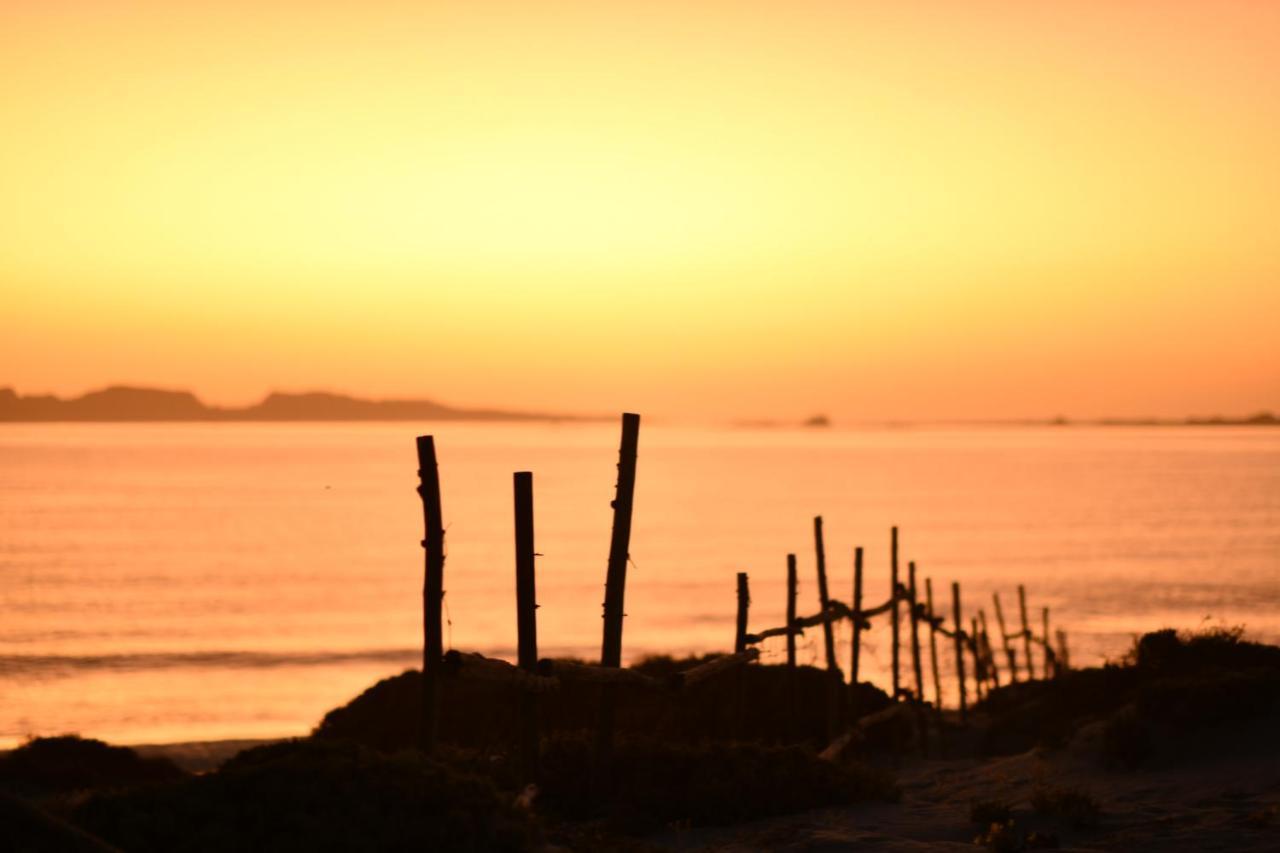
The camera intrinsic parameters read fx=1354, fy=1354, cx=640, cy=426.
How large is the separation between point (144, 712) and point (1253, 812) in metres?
29.4

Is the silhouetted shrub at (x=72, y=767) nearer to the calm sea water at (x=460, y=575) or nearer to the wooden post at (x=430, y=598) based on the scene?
the calm sea water at (x=460, y=575)

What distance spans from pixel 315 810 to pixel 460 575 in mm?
57907

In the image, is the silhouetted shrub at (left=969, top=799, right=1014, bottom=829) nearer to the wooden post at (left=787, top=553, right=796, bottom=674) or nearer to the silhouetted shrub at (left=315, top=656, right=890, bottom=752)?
the wooden post at (left=787, top=553, right=796, bottom=674)

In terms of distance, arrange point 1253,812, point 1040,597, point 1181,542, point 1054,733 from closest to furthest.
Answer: point 1253,812
point 1054,733
point 1040,597
point 1181,542

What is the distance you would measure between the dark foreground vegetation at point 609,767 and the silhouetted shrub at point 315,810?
0.01m

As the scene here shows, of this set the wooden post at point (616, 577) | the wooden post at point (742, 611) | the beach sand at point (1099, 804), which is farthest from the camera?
the wooden post at point (742, 611)

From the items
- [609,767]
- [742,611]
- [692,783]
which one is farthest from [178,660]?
[692,783]

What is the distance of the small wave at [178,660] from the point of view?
1663 inches

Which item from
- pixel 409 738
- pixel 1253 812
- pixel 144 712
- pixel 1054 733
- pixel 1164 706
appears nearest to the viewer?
pixel 1253 812

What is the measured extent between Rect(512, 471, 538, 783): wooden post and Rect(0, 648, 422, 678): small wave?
31.6 meters

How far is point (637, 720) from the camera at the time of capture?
22.9 m

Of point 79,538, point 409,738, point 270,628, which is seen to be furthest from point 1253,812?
point 79,538

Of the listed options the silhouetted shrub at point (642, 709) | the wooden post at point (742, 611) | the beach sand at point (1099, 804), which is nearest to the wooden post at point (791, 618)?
the silhouetted shrub at point (642, 709)

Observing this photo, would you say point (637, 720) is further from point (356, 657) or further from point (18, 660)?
point (18, 660)
